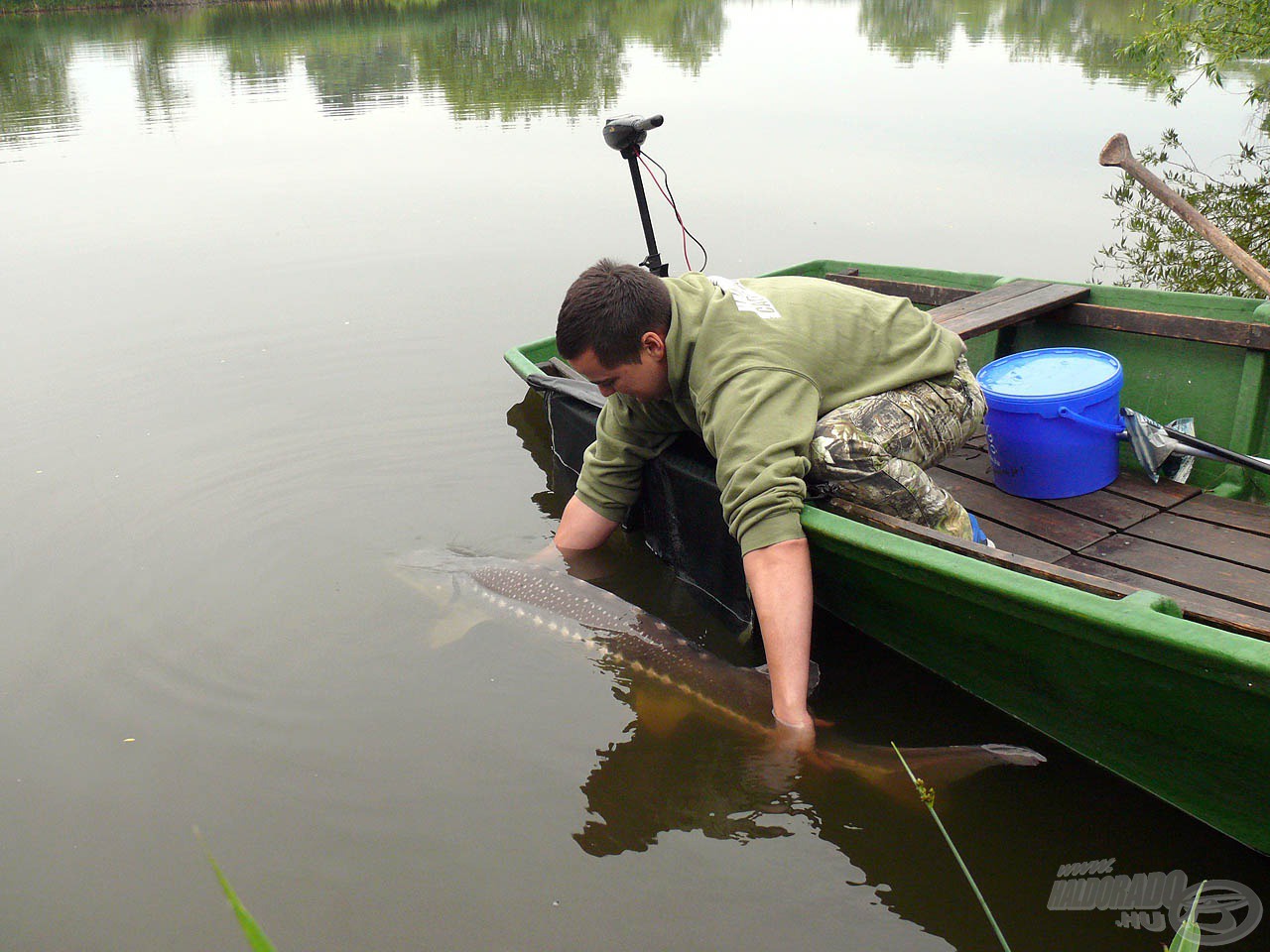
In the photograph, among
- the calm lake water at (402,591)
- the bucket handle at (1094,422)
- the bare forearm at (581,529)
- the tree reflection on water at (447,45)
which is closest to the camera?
the calm lake water at (402,591)

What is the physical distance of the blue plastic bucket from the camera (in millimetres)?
3795

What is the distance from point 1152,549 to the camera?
359 cm

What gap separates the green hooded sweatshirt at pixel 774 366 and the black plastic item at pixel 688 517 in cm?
26

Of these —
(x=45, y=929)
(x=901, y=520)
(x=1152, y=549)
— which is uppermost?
(x=901, y=520)

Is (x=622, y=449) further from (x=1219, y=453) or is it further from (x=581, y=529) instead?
(x=1219, y=453)

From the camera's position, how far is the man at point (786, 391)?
10.2 feet

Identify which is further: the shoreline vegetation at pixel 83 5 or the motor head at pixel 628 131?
the shoreline vegetation at pixel 83 5

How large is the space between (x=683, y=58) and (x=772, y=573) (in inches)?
901

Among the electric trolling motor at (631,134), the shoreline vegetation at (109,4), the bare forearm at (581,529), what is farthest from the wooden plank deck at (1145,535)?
the shoreline vegetation at (109,4)

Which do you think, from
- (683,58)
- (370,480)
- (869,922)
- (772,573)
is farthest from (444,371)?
(683,58)

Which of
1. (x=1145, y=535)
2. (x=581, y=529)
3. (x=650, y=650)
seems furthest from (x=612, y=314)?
(x=1145, y=535)

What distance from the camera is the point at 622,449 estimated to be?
162 inches

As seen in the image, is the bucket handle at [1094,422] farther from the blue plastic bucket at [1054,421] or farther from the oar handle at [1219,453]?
the oar handle at [1219,453]

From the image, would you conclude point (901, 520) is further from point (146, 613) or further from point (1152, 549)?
point (146, 613)
